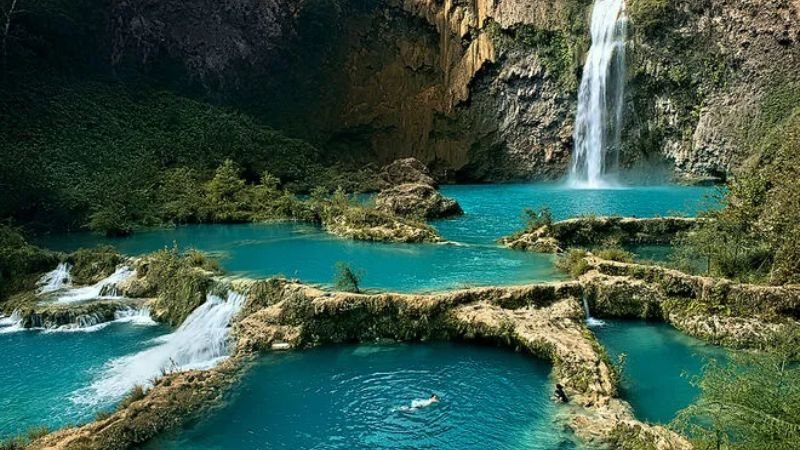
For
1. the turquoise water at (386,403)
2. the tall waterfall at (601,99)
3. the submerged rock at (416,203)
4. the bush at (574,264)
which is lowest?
the turquoise water at (386,403)

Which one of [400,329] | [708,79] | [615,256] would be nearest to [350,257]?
[400,329]

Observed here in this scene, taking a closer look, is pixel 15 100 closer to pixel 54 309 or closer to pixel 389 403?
pixel 54 309

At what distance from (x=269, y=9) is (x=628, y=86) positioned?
104 ft

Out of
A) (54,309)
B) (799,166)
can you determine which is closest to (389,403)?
(54,309)

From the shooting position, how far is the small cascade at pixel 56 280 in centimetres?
2212

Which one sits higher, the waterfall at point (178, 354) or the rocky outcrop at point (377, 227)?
A: the rocky outcrop at point (377, 227)

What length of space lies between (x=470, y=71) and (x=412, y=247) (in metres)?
34.5

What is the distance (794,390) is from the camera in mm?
8359

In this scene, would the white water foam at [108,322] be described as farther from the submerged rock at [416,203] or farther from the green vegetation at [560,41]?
the green vegetation at [560,41]

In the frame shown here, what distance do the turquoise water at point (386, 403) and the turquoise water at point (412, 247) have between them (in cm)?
340

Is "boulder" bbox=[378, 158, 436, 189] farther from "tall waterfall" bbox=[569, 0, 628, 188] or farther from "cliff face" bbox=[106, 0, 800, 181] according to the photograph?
"tall waterfall" bbox=[569, 0, 628, 188]

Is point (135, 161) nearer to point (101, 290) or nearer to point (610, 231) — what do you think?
point (101, 290)

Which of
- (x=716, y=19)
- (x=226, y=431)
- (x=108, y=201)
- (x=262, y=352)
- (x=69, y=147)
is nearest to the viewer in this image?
(x=226, y=431)

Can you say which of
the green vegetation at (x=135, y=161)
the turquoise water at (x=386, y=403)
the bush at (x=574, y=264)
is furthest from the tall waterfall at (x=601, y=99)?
the turquoise water at (x=386, y=403)
